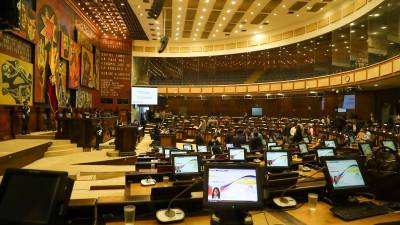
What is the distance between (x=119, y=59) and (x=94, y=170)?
15860 millimetres

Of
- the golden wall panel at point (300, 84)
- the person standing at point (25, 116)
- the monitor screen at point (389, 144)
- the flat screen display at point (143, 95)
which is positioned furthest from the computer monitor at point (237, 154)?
the flat screen display at point (143, 95)

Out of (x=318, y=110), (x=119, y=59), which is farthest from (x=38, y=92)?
(x=318, y=110)

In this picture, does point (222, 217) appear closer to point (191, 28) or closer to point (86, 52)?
point (86, 52)

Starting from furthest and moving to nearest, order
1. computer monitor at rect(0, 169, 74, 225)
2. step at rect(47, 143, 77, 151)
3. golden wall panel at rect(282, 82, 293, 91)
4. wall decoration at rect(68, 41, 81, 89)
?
golden wall panel at rect(282, 82, 293, 91) → wall decoration at rect(68, 41, 81, 89) → step at rect(47, 143, 77, 151) → computer monitor at rect(0, 169, 74, 225)

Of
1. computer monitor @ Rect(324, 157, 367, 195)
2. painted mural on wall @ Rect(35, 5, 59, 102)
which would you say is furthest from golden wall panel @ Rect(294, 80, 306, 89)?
computer monitor @ Rect(324, 157, 367, 195)

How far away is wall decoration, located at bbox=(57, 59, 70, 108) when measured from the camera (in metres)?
13.0

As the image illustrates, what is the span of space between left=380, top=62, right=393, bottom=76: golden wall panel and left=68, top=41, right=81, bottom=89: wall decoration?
1368 cm

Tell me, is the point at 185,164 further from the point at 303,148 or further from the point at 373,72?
the point at 373,72

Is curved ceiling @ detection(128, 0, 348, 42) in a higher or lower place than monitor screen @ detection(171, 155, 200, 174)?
higher

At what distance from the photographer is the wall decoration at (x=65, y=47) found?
1328 centimetres

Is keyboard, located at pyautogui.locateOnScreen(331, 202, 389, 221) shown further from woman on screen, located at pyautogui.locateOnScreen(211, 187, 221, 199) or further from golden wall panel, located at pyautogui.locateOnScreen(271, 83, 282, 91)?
golden wall panel, located at pyautogui.locateOnScreen(271, 83, 282, 91)

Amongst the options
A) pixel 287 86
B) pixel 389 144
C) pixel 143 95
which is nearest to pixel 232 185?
pixel 389 144

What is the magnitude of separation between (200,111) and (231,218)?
2375 centimetres

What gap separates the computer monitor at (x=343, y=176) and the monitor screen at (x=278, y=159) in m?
1.98
